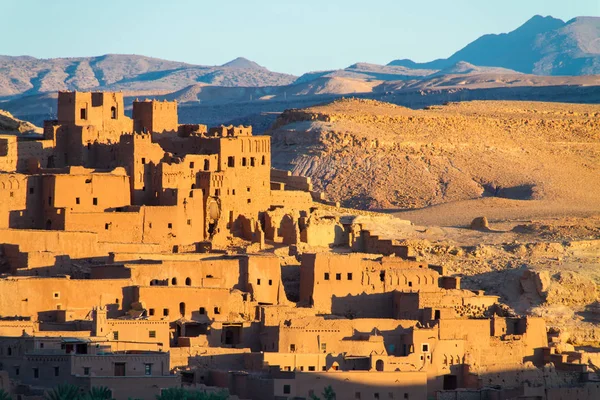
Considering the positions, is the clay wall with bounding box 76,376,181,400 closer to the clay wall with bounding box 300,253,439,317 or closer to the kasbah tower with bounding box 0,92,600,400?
the kasbah tower with bounding box 0,92,600,400

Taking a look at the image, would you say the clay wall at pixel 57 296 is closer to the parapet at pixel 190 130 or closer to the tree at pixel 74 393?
the tree at pixel 74 393

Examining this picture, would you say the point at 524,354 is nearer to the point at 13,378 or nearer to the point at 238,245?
the point at 238,245

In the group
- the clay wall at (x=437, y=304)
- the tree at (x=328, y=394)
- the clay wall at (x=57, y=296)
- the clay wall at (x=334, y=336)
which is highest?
the clay wall at (x=57, y=296)

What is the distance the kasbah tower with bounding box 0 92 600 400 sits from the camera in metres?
Result: 47.1

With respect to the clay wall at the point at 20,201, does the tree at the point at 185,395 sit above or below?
below

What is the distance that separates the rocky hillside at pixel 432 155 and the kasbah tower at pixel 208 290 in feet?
64.0

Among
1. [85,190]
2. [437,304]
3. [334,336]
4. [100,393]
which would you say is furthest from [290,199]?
[100,393]

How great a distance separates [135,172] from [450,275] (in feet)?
33.1

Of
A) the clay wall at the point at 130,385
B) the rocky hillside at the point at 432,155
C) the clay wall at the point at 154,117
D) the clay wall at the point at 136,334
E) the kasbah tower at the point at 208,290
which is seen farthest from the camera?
the rocky hillside at the point at 432,155

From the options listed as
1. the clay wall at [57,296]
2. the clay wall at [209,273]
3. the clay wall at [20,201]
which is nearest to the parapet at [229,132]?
the clay wall at [209,273]

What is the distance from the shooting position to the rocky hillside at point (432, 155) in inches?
3209

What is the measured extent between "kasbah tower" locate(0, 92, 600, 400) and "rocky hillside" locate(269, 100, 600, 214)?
19.5m

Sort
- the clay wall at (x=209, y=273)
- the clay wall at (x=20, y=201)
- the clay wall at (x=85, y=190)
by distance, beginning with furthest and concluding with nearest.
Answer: the clay wall at (x=85, y=190) < the clay wall at (x=20, y=201) < the clay wall at (x=209, y=273)

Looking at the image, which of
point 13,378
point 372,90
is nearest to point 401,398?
point 13,378
